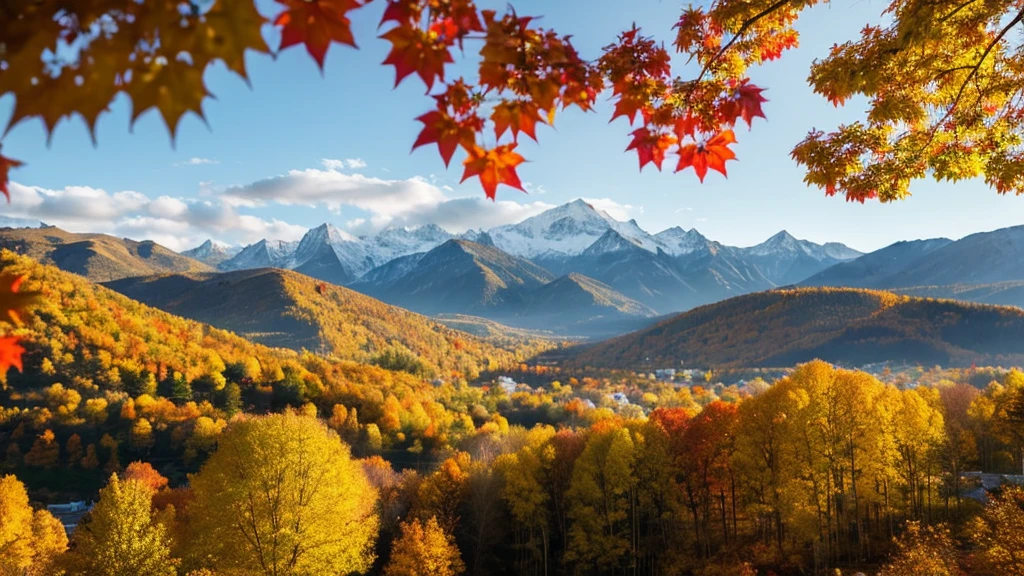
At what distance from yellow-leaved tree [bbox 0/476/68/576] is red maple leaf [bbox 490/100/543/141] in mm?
26590

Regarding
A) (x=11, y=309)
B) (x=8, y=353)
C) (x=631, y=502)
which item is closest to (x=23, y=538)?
(x=8, y=353)

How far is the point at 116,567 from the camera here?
16672 millimetres

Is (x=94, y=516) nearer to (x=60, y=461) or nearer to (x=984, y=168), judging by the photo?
(x=984, y=168)

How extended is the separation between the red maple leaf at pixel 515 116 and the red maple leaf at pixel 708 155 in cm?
127

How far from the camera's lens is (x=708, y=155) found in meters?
3.36

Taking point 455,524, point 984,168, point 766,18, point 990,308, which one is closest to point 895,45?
point 766,18

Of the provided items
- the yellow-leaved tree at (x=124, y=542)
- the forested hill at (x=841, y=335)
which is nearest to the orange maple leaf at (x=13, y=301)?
the yellow-leaved tree at (x=124, y=542)

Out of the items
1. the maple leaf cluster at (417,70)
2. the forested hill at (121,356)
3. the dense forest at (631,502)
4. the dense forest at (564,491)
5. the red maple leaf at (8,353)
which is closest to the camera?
the maple leaf cluster at (417,70)

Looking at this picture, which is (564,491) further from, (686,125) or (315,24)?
(315,24)

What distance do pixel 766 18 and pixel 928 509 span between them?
3172 centimetres

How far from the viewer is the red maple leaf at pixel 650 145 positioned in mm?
3336

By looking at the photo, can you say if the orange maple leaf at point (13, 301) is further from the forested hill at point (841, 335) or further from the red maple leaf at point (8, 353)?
the forested hill at point (841, 335)

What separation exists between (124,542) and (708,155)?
2222 cm

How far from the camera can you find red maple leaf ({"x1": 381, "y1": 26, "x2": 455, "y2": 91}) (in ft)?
7.16
